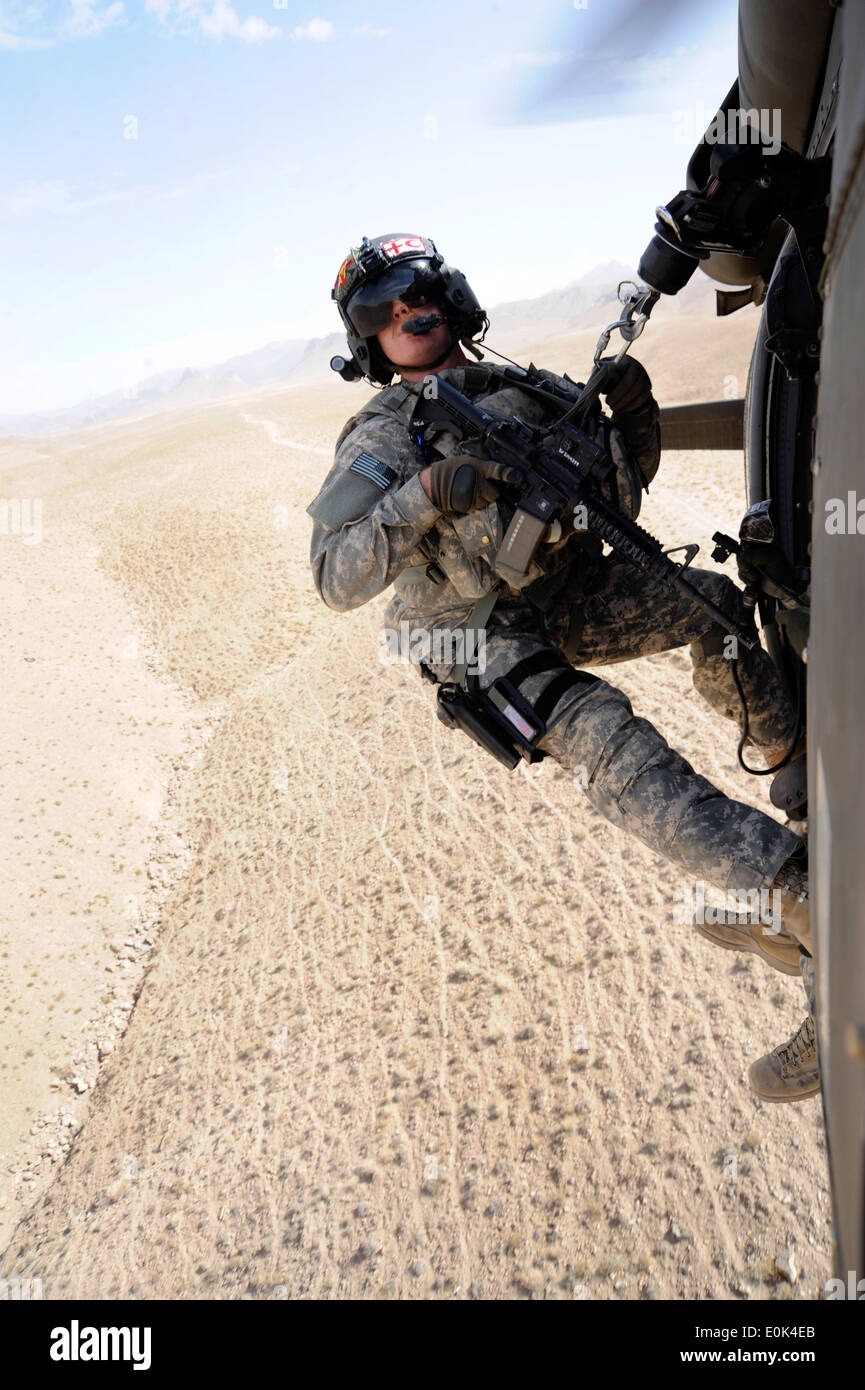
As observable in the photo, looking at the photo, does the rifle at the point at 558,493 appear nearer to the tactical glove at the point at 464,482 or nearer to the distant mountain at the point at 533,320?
the tactical glove at the point at 464,482

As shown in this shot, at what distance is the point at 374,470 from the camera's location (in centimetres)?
429

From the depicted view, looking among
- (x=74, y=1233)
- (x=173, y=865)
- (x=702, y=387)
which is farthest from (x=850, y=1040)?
(x=702, y=387)

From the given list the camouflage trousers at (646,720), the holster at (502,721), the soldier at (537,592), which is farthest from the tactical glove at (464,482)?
the holster at (502,721)

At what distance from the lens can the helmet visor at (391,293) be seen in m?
4.52

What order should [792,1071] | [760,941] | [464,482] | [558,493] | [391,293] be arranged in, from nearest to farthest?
[760,941] < [792,1071] < [464,482] < [558,493] < [391,293]

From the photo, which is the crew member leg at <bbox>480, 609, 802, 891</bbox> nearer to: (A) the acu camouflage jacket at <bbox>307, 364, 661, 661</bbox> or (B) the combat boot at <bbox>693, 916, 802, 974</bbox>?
(B) the combat boot at <bbox>693, 916, 802, 974</bbox>

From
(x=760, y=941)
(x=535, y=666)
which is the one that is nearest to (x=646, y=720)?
(x=535, y=666)

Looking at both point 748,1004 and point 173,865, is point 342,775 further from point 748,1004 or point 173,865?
point 748,1004

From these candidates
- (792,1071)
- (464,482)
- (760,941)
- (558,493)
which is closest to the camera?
(760,941)

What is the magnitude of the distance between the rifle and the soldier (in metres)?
0.11

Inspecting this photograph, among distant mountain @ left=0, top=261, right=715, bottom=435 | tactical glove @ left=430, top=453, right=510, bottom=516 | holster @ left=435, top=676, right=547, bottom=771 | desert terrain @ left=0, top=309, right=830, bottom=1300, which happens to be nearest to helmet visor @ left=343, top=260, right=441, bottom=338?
tactical glove @ left=430, top=453, right=510, bottom=516

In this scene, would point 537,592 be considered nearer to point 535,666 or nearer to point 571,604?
point 571,604

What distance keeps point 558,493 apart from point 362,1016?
504 cm

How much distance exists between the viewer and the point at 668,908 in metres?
7.11
